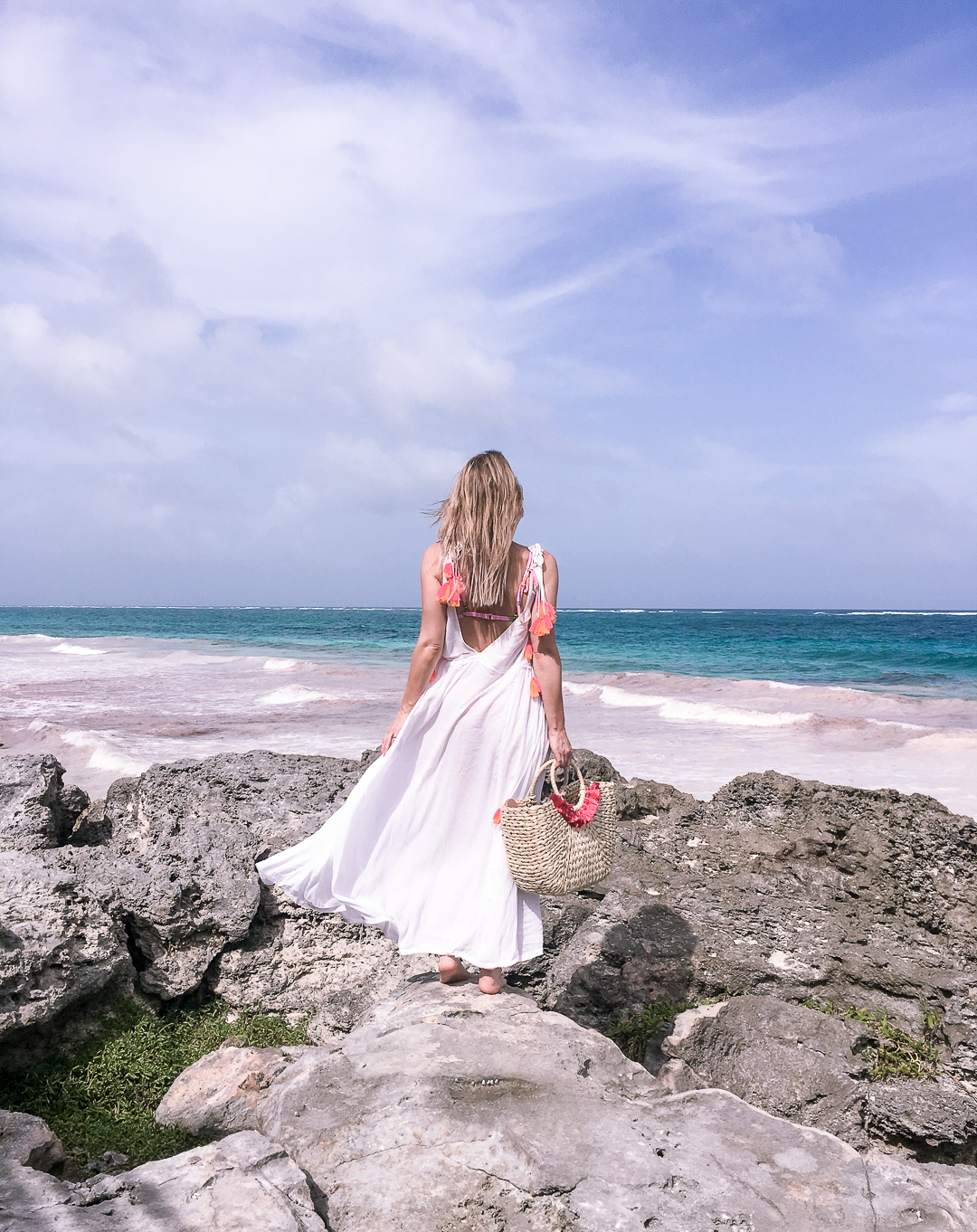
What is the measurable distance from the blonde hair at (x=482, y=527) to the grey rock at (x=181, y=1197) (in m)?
2.32

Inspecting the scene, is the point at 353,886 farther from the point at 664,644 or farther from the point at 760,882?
the point at 664,644

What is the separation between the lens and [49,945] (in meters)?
3.69

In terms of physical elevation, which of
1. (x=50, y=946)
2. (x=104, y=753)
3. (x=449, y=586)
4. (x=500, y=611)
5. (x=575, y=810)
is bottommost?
(x=104, y=753)

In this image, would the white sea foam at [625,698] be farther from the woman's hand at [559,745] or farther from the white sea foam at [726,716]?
the woman's hand at [559,745]

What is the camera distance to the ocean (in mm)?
12062

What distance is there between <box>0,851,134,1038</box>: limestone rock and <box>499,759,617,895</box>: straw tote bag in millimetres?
1959

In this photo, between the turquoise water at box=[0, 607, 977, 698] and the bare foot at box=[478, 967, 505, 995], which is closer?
the bare foot at box=[478, 967, 505, 995]

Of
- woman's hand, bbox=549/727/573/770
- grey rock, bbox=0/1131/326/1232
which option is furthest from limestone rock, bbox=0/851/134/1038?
woman's hand, bbox=549/727/573/770

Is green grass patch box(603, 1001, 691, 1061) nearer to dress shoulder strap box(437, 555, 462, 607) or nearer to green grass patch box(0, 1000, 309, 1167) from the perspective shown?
green grass patch box(0, 1000, 309, 1167)

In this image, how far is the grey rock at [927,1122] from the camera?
3.21 meters

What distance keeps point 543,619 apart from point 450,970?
170 cm

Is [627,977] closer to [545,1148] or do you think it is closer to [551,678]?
[551,678]

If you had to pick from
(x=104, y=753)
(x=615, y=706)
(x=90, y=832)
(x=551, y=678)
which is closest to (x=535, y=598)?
(x=551, y=678)

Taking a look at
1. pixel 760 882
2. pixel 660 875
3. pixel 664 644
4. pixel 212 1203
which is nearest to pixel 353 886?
pixel 212 1203
